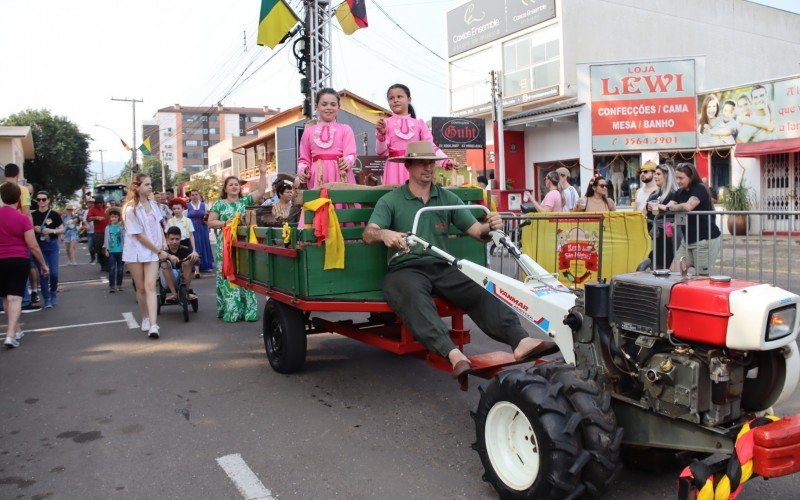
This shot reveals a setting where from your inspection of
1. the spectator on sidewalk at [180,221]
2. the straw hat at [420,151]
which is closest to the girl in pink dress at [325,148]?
the straw hat at [420,151]

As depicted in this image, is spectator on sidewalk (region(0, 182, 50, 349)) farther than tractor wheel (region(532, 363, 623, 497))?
Yes

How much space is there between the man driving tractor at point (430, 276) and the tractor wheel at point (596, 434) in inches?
36.5

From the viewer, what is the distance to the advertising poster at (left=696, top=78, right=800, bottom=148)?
18.8 meters

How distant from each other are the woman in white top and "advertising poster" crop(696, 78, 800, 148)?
1794 cm

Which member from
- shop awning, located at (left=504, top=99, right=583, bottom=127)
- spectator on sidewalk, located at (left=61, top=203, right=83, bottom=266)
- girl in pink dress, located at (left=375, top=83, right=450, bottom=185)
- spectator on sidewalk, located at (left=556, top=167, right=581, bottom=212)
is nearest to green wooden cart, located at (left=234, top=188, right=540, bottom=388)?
girl in pink dress, located at (left=375, top=83, right=450, bottom=185)

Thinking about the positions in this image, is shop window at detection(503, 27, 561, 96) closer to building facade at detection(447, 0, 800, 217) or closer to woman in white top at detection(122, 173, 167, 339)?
building facade at detection(447, 0, 800, 217)

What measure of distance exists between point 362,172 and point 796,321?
231 inches

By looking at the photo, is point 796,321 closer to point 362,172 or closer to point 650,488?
point 650,488

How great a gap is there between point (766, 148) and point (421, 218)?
17.4m

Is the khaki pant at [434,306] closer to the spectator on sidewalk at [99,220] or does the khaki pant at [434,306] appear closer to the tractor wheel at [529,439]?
the tractor wheel at [529,439]

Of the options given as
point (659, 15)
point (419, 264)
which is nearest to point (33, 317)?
point (419, 264)

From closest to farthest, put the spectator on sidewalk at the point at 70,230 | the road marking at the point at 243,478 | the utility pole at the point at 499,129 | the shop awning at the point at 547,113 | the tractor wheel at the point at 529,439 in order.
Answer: the tractor wheel at the point at 529,439 → the road marking at the point at 243,478 → the spectator on sidewalk at the point at 70,230 → the shop awning at the point at 547,113 → the utility pole at the point at 499,129

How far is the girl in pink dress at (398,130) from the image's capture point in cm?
688

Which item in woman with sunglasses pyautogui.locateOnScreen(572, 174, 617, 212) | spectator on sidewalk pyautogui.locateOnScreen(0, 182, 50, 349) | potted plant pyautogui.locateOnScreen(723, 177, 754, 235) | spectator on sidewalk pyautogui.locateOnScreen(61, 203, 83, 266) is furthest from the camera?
potted plant pyautogui.locateOnScreen(723, 177, 754, 235)
